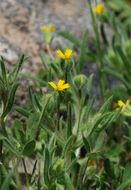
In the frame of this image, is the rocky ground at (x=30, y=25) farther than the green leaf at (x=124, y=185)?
Yes

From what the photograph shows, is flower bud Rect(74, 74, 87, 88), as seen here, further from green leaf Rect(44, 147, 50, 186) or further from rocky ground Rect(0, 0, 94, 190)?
rocky ground Rect(0, 0, 94, 190)

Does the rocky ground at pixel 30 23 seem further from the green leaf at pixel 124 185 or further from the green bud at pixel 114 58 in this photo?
→ the green leaf at pixel 124 185

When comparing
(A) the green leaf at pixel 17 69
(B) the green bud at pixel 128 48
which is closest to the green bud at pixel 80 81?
(A) the green leaf at pixel 17 69

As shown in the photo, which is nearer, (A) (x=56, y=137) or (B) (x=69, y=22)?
(A) (x=56, y=137)

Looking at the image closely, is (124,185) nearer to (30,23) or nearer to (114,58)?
(114,58)

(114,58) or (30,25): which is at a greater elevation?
(30,25)

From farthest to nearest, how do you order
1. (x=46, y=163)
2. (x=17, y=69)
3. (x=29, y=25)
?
(x=29, y=25) → (x=17, y=69) → (x=46, y=163)

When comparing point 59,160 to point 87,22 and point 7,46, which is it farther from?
point 87,22

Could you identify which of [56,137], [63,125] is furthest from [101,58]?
[56,137]

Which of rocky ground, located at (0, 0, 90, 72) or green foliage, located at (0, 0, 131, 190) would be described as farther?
rocky ground, located at (0, 0, 90, 72)

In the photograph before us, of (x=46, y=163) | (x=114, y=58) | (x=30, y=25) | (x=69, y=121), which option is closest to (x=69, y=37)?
(x=114, y=58)

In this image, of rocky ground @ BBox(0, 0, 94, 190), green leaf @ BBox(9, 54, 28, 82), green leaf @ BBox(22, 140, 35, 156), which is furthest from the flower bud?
rocky ground @ BBox(0, 0, 94, 190)
